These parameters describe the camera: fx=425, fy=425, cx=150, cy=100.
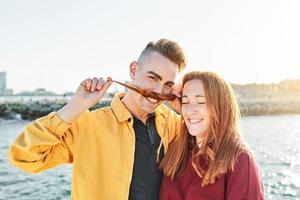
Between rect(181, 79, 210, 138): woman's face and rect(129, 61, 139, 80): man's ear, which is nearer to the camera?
rect(181, 79, 210, 138): woman's face

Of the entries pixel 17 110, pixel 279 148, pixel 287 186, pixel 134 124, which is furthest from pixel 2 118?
pixel 134 124

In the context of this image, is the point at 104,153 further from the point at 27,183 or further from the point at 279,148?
the point at 279,148

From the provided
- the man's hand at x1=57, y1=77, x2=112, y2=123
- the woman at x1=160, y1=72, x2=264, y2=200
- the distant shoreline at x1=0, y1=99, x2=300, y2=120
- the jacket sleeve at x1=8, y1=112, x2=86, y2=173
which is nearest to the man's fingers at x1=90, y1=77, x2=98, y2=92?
the man's hand at x1=57, y1=77, x2=112, y2=123

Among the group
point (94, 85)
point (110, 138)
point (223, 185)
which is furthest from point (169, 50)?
point (223, 185)

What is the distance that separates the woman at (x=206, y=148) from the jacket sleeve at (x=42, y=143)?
24.0 inches

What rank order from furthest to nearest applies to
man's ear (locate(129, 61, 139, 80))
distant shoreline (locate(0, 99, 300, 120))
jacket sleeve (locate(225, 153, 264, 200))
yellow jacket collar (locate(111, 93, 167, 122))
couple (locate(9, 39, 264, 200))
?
distant shoreline (locate(0, 99, 300, 120)), man's ear (locate(129, 61, 139, 80)), yellow jacket collar (locate(111, 93, 167, 122)), couple (locate(9, 39, 264, 200)), jacket sleeve (locate(225, 153, 264, 200))

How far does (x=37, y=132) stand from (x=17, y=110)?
2966cm

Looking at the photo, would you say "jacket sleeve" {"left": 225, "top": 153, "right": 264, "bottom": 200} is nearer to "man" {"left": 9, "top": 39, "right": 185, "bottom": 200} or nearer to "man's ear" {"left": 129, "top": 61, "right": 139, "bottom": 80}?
"man" {"left": 9, "top": 39, "right": 185, "bottom": 200}

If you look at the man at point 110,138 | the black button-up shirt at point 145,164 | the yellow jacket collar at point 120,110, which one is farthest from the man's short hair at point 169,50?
the black button-up shirt at point 145,164

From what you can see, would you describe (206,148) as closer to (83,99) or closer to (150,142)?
(150,142)

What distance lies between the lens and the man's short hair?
2.55m

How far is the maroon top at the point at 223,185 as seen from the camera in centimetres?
217

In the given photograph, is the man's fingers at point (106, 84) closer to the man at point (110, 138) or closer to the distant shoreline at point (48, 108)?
the man at point (110, 138)

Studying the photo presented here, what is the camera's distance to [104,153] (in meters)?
2.39
